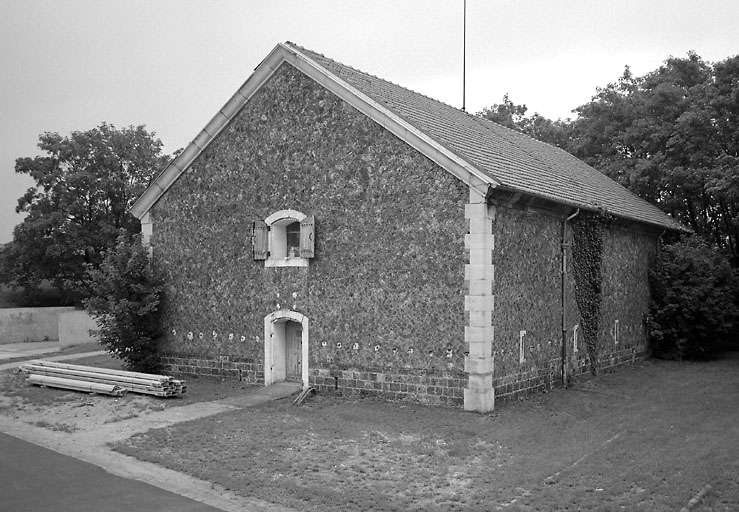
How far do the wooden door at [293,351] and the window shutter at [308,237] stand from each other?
2.15 m

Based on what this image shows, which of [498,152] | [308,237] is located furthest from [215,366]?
[498,152]

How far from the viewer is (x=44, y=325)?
38.9 metres

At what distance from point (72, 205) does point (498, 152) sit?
27.9 meters

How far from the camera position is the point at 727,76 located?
25750mm

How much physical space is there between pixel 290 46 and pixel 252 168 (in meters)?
3.44

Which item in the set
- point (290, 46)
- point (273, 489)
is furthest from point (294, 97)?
point (273, 489)

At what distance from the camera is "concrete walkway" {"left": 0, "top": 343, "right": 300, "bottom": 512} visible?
33.1 ft

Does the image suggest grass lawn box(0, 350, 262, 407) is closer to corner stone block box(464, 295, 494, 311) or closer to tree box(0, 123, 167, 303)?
corner stone block box(464, 295, 494, 311)

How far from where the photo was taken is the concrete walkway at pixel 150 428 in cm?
1008

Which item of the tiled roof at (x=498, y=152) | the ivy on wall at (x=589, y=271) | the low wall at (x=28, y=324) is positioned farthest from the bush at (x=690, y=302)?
the low wall at (x=28, y=324)

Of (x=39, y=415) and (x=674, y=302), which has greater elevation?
(x=674, y=302)

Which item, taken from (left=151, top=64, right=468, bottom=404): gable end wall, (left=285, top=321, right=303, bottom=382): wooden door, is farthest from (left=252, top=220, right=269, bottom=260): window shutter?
(left=285, top=321, right=303, bottom=382): wooden door

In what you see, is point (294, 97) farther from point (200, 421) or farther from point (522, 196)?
point (200, 421)

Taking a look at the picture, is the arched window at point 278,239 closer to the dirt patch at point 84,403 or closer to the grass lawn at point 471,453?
the dirt patch at point 84,403
